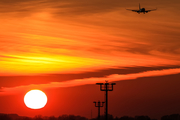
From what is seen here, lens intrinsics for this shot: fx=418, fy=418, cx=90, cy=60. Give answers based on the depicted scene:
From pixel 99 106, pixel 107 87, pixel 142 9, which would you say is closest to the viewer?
pixel 142 9

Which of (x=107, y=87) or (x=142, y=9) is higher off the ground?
(x=142, y=9)

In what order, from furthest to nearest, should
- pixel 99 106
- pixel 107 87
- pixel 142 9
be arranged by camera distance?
pixel 99 106
pixel 107 87
pixel 142 9

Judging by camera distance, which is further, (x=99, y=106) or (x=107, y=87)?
(x=99, y=106)

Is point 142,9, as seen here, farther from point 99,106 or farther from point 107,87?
point 99,106

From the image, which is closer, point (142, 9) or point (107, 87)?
point (142, 9)

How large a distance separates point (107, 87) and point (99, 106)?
905 inches

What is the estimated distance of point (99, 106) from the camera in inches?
4284

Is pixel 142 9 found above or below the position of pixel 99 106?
above

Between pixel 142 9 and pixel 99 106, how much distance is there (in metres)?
39.6

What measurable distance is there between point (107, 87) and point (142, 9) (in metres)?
19.2

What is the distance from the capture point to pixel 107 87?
8675 centimetres

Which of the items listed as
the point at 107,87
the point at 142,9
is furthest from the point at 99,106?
the point at 142,9

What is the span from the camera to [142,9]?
76.2 m
